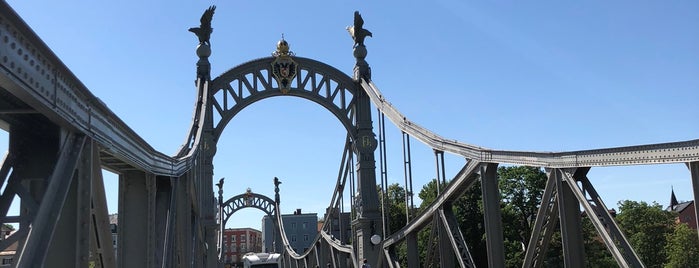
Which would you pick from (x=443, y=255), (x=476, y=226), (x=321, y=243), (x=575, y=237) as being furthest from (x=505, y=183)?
(x=575, y=237)

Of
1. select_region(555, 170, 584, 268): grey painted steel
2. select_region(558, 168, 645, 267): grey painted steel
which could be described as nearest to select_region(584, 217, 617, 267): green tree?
select_region(555, 170, 584, 268): grey painted steel

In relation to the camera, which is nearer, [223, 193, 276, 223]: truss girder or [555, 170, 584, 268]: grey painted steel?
[555, 170, 584, 268]: grey painted steel

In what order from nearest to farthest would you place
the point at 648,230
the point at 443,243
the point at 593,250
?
the point at 443,243 → the point at 593,250 → the point at 648,230

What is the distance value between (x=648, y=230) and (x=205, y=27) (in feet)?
129

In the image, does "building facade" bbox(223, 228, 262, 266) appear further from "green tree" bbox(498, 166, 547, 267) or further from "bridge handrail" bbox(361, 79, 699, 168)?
"bridge handrail" bbox(361, 79, 699, 168)

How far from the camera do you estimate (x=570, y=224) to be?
28.7ft

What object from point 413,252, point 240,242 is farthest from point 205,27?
point 240,242

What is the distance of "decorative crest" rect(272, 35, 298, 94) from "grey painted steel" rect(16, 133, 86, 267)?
15.6 m

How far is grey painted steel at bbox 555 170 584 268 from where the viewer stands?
8.74m

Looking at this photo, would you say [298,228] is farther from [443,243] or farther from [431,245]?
[443,243]

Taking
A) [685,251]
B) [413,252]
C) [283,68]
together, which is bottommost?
[685,251]

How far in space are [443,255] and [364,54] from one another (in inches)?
359

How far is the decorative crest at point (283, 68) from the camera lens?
20.4 meters

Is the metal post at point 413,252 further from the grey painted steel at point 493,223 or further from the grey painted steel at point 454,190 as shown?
the grey painted steel at point 493,223
